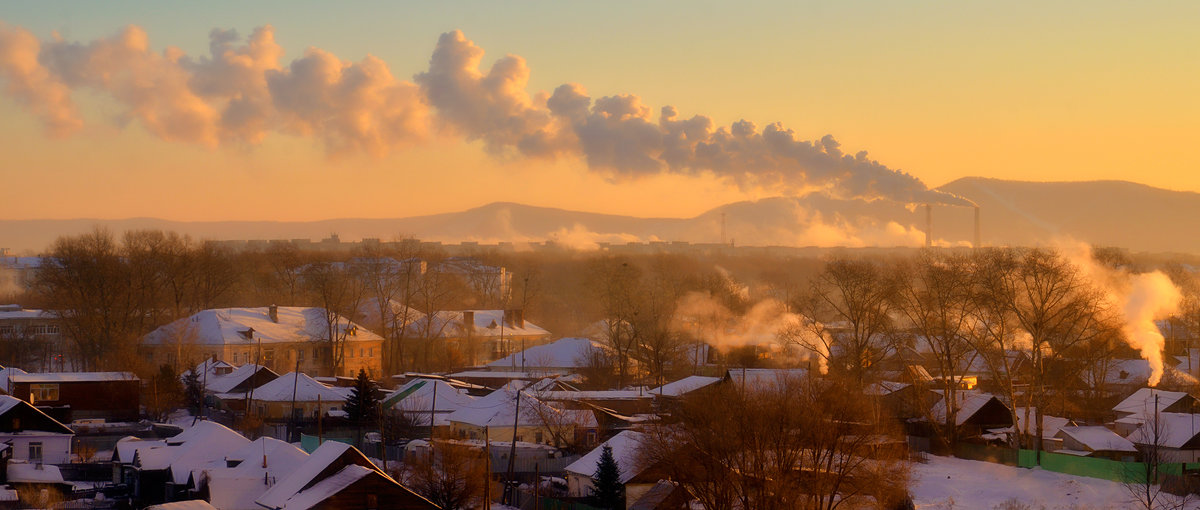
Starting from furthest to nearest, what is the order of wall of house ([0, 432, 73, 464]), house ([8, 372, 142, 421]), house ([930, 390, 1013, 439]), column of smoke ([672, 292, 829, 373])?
column of smoke ([672, 292, 829, 373])
house ([8, 372, 142, 421])
house ([930, 390, 1013, 439])
wall of house ([0, 432, 73, 464])

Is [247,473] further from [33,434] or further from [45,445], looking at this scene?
[33,434]

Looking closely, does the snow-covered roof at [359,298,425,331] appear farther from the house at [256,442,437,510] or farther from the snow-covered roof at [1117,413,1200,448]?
the snow-covered roof at [1117,413,1200,448]

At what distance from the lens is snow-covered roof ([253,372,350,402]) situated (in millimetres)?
45188

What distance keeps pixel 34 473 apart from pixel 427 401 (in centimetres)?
1362

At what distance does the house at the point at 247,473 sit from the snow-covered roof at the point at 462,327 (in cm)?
3427

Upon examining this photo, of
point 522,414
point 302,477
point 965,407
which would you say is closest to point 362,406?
point 522,414

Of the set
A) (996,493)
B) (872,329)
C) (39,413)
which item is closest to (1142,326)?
(872,329)

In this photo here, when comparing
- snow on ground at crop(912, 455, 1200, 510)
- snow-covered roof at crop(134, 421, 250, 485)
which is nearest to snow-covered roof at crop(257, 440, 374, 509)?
snow-covered roof at crop(134, 421, 250, 485)

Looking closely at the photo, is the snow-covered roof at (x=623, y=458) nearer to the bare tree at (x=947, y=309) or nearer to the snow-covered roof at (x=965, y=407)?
the bare tree at (x=947, y=309)

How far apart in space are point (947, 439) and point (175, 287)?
147ft

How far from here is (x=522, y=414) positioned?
126 feet

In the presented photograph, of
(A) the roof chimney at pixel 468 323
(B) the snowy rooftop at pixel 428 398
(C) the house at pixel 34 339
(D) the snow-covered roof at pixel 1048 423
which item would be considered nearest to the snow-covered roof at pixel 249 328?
(A) the roof chimney at pixel 468 323

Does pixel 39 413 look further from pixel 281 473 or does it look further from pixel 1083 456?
pixel 1083 456

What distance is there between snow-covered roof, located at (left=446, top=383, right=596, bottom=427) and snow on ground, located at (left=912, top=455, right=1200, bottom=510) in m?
10.1
